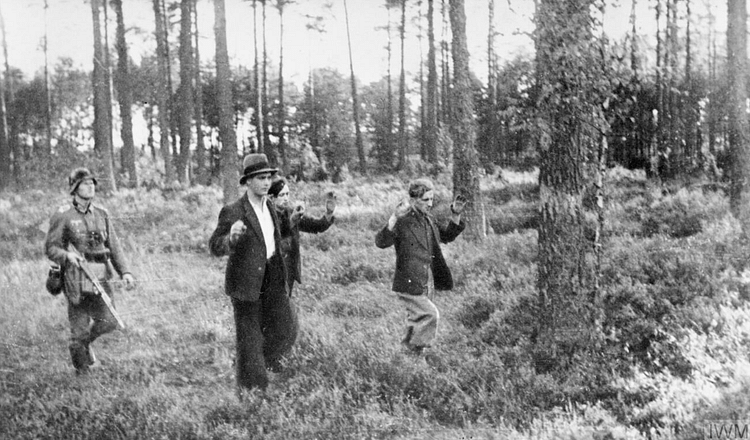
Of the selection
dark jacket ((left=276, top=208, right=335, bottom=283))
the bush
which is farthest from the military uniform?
the bush

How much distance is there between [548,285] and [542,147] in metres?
1.23

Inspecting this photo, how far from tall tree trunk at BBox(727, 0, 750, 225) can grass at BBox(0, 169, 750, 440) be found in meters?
0.44

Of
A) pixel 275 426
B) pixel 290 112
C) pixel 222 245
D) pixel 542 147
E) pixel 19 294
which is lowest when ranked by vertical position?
pixel 275 426

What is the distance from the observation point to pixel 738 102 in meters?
8.84

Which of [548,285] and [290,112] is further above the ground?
[290,112]

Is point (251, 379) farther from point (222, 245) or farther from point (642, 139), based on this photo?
point (642, 139)

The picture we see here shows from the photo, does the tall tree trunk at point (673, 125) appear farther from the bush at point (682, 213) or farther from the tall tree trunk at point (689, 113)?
the bush at point (682, 213)

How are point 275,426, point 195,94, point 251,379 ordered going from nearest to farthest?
point 275,426
point 251,379
point 195,94

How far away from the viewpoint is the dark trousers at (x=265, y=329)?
471 cm

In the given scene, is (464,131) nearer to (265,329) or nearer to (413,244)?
(413,244)

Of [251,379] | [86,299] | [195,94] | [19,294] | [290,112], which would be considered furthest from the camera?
[195,94]

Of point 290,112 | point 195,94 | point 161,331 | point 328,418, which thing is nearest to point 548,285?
point 328,418

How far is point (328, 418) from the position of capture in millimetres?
4234

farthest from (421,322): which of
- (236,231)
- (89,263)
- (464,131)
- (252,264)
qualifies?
(464,131)
